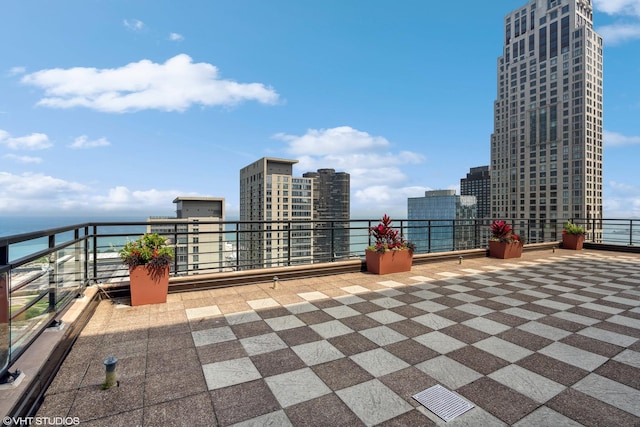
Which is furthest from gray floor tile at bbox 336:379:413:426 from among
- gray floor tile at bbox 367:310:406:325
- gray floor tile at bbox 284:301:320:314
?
gray floor tile at bbox 284:301:320:314

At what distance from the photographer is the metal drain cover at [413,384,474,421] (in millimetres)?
1954

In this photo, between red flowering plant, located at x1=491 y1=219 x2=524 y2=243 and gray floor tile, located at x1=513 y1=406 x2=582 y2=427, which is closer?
gray floor tile, located at x1=513 y1=406 x2=582 y2=427

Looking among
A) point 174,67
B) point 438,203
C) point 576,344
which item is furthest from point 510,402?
point 438,203

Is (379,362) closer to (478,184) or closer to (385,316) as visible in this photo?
(385,316)

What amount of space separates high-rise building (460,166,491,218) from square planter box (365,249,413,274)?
141503mm

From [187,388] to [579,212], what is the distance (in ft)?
340

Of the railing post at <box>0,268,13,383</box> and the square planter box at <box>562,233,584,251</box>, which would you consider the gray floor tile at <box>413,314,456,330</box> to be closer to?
the railing post at <box>0,268,13,383</box>

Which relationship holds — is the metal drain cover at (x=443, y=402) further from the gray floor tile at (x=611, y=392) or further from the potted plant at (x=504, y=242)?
the potted plant at (x=504, y=242)

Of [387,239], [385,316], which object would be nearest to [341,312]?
[385,316]

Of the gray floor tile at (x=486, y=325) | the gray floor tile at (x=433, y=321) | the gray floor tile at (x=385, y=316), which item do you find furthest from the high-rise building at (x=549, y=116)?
the gray floor tile at (x=385, y=316)

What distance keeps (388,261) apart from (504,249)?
4292 mm

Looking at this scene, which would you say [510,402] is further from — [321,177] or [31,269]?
[321,177]

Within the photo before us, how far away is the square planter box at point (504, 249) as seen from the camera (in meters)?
8.54

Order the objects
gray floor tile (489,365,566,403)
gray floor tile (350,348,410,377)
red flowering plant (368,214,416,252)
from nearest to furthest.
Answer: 1. gray floor tile (489,365,566,403)
2. gray floor tile (350,348,410,377)
3. red flowering plant (368,214,416,252)
